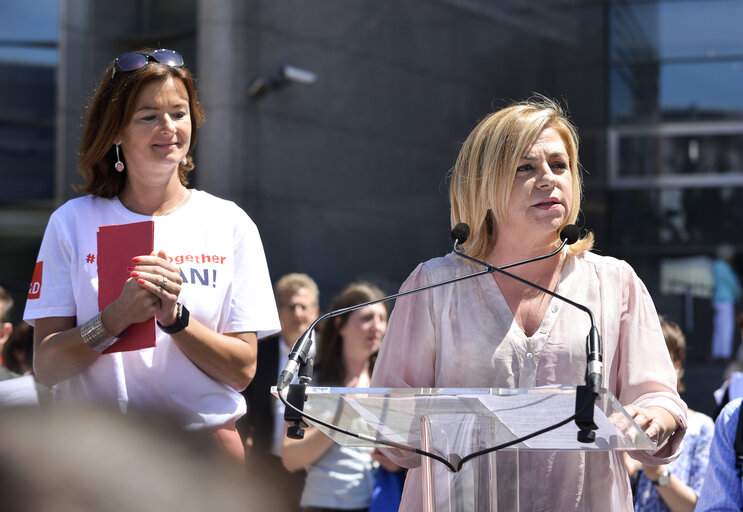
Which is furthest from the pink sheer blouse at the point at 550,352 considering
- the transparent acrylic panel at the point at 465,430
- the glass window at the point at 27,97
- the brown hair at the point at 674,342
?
the glass window at the point at 27,97

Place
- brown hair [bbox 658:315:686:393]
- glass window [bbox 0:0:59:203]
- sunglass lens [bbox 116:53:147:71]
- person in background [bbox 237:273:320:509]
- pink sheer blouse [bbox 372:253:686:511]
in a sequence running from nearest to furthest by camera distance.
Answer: pink sheer blouse [bbox 372:253:686:511] → sunglass lens [bbox 116:53:147:71] → brown hair [bbox 658:315:686:393] → person in background [bbox 237:273:320:509] → glass window [bbox 0:0:59:203]

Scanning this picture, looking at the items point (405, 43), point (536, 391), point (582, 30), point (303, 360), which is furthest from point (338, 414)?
point (582, 30)

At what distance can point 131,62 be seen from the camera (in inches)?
109

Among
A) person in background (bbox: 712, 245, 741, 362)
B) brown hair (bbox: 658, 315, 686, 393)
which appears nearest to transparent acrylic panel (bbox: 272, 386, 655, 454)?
brown hair (bbox: 658, 315, 686, 393)

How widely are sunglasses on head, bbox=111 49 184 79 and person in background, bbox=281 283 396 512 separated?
2.12 metres

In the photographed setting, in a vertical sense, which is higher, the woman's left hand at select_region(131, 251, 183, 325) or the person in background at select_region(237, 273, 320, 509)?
the woman's left hand at select_region(131, 251, 183, 325)

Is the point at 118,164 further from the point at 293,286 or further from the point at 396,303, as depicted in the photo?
the point at 293,286

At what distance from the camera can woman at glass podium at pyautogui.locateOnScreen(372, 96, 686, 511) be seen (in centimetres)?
239

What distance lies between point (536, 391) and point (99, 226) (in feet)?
4.71

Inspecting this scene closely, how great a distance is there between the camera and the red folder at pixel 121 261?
258 centimetres

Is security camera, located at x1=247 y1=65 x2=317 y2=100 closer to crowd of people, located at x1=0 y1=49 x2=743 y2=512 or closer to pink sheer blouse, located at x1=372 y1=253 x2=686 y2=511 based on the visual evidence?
crowd of people, located at x1=0 y1=49 x2=743 y2=512

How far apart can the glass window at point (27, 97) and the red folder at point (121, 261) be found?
37.0 ft

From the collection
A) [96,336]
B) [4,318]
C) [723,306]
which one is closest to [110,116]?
[96,336]

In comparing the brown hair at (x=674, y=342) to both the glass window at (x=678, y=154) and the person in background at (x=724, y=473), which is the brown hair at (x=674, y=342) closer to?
the person in background at (x=724, y=473)
